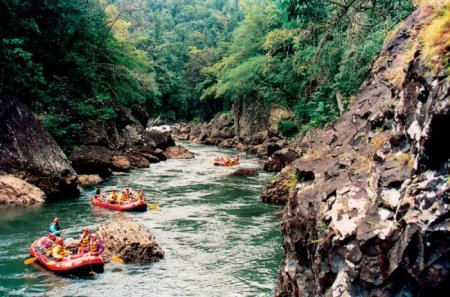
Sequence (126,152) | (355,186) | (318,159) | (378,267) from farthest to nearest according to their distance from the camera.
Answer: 1. (126,152)
2. (318,159)
3. (355,186)
4. (378,267)

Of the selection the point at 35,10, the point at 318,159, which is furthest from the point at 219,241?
the point at 35,10

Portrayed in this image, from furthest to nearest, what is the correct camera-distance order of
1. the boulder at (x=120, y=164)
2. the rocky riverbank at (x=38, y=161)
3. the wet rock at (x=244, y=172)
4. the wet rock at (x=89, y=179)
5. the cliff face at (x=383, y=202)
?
the boulder at (x=120, y=164)
the wet rock at (x=244, y=172)
the wet rock at (x=89, y=179)
the rocky riverbank at (x=38, y=161)
the cliff face at (x=383, y=202)

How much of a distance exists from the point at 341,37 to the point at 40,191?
13162 mm

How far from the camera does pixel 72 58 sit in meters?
24.9

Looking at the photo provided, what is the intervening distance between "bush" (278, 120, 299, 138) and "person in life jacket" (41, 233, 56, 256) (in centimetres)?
2532

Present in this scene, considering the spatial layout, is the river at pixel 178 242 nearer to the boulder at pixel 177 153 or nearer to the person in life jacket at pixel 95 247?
the person in life jacket at pixel 95 247

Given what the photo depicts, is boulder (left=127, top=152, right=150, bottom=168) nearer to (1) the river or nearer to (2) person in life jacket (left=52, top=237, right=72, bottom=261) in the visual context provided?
(1) the river

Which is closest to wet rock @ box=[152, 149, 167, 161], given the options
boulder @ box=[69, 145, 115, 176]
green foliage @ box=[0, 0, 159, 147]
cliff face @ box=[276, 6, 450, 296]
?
green foliage @ box=[0, 0, 159, 147]

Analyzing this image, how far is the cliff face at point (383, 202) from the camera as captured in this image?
421 centimetres

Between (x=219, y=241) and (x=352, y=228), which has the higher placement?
(x=352, y=228)

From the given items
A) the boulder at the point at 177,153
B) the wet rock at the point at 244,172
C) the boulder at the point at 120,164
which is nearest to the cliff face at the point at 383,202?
the wet rock at the point at 244,172

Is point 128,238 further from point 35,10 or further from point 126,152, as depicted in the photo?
point 126,152

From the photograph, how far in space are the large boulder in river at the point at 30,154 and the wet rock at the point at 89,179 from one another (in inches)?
106

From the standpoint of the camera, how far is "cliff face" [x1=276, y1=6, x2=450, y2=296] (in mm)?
4215
